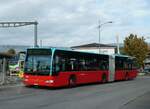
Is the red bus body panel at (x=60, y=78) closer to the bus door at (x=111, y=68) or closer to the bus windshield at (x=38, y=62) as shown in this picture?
the bus windshield at (x=38, y=62)

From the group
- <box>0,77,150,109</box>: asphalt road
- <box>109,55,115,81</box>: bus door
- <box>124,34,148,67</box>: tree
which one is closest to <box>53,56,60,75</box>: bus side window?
<box>0,77,150,109</box>: asphalt road

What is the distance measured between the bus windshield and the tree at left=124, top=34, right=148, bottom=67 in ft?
187

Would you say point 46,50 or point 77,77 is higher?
point 46,50

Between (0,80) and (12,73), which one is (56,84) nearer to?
(0,80)

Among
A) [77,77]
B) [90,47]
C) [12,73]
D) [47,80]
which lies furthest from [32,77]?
[90,47]

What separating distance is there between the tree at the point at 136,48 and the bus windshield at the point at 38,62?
57.1m

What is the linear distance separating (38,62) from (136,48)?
59163 millimetres

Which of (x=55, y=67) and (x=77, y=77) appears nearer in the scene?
(x=55, y=67)

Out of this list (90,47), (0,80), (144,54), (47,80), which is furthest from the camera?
Answer: (90,47)

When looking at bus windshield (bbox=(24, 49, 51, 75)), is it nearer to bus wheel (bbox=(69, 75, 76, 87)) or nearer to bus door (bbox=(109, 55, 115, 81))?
bus wheel (bbox=(69, 75, 76, 87))

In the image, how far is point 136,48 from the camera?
84.0m

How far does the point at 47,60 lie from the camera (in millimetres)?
26484

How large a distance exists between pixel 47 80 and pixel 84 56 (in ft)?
18.2

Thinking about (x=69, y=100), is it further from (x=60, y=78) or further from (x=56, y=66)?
(x=60, y=78)
